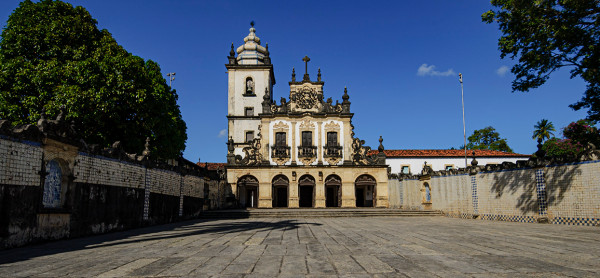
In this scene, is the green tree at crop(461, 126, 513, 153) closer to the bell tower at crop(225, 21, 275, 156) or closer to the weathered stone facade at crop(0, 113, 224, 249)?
the bell tower at crop(225, 21, 275, 156)

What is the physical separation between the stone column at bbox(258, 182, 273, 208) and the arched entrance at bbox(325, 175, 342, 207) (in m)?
4.83

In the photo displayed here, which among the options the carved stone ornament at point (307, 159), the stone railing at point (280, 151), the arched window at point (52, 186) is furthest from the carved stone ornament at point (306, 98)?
the arched window at point (52, 186)

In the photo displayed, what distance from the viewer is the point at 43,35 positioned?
17344 millimetres

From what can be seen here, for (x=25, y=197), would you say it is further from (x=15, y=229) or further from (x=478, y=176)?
(x=478, y=176)

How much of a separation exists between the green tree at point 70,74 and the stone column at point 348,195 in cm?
1681

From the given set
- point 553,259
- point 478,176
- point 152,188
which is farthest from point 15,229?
point 478,176

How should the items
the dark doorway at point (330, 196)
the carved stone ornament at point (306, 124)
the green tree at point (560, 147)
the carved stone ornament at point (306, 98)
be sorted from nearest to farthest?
the carved stone ornament at point (306, 124)
the carved stone ornament at point (306, 98)
the dark doorway at point (330, 196)
the green tree at point (560, 147)

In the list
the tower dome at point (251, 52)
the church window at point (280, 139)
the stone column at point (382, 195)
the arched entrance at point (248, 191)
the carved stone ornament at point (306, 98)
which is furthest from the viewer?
the tower dome at point (251, 52)

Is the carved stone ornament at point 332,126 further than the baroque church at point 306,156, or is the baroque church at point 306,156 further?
the carved stone ornament at point 332,126

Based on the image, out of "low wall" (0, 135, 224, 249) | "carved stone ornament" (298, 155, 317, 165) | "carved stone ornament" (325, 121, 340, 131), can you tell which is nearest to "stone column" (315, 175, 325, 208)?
"carved stone ornament" (298, 155, 317, 165)

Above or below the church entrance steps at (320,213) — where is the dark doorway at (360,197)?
above

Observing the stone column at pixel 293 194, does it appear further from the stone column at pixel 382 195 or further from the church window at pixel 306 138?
the stone column at pixel 382 195

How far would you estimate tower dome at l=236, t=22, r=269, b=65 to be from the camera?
128 ft

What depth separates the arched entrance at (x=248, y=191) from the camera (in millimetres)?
30266
